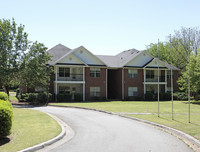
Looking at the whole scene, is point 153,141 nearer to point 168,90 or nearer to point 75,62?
point 75,62

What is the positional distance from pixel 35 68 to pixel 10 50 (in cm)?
395

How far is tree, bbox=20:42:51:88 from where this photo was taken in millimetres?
30156

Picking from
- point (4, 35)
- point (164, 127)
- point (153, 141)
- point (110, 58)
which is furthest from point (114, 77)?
point (153, 141)

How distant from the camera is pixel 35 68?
30.3m

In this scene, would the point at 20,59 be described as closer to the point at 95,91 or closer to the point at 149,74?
the point at 95,91

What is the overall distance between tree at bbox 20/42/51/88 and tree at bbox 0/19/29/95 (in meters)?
0.86

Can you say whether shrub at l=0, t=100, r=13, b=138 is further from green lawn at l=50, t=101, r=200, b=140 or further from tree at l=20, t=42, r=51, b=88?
tree at l=20, t=42, r=51, b=88

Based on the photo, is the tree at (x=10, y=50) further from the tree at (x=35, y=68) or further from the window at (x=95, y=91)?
the window at (x=95, y=91)

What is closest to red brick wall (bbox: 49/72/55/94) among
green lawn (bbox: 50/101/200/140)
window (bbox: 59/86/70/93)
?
window (bbox: 59/86/70/93)

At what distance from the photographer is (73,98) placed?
1449 inches

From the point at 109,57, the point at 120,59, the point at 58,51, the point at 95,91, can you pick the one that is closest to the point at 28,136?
the point at 95,91

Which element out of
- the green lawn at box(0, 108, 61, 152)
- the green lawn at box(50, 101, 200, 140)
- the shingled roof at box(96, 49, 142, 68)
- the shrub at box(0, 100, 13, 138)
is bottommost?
the green lawn at box(50, 101, 200, 140)

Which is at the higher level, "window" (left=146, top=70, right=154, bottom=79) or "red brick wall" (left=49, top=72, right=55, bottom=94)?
"window" (left=146, top=70, right=154, bottom=79)

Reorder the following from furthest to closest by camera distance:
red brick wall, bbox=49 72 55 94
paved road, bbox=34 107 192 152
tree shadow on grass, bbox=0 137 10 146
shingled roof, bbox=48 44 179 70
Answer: shingled roof, bbox=48 44 179 70 < red brick wall, bbox=49 72 55 94 < tree shadow on grass, bbox=0 137 10 146 < paved road, bbox=34 107 192 152
